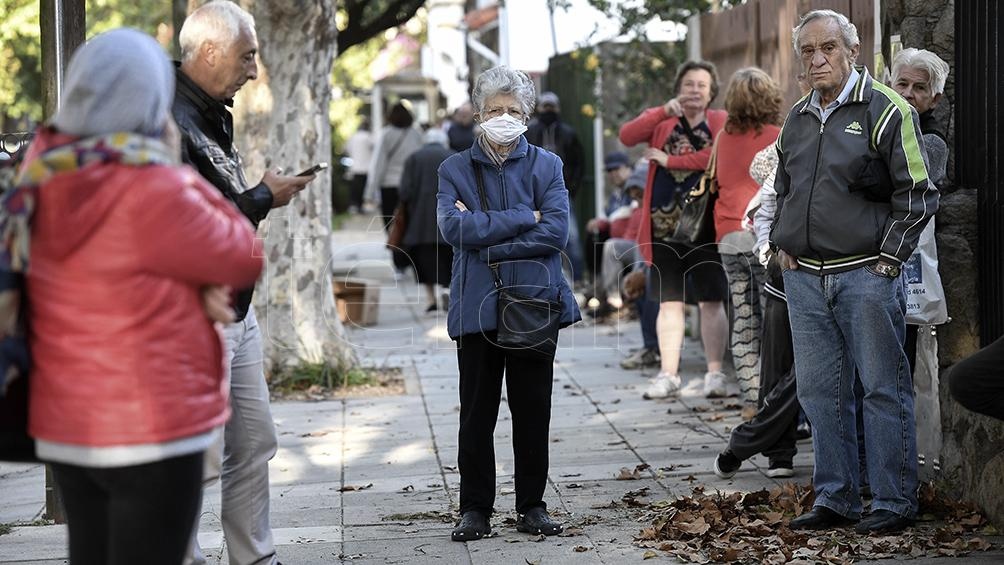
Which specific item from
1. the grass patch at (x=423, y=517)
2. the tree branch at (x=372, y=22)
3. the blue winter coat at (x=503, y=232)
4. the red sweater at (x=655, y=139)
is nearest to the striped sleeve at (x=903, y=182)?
the blue winter coat at (x=503, y=232)

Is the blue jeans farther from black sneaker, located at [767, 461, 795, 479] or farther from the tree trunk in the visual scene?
the tree trunk

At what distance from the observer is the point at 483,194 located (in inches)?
232

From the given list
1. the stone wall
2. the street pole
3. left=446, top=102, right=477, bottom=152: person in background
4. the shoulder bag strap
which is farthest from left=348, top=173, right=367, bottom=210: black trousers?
the shoulder bag strap

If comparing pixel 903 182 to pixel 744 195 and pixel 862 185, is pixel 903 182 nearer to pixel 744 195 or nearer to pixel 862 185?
pixel 862 185

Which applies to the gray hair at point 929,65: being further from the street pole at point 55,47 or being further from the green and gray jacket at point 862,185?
the street pole at point 55,47

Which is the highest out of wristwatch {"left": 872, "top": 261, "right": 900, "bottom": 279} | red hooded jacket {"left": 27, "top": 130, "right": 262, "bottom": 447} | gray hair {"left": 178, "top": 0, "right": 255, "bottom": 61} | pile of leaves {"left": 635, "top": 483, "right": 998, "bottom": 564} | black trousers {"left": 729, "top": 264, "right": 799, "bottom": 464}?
gray hair {"left": 178, "top": 0, "right": 255, "bottom": 61}

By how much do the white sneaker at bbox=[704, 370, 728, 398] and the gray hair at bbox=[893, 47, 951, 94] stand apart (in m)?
3.46

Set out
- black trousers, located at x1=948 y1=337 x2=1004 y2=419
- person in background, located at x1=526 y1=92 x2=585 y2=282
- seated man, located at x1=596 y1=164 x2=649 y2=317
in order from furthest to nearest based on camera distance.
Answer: person in background, located at x1=526 y1=92 x2=585 y2=282 < seated man, located at x1=596 y1=164 x2=649 y2=317 < black trousers, located at x1=948 y1=337 x2=1004 y2=419

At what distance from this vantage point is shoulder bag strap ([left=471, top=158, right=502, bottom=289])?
5810mm

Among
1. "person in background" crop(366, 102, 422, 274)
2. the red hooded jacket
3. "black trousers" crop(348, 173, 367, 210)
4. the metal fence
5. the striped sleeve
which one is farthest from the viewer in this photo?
"black trousers" crop(348, 173, 367, 210)

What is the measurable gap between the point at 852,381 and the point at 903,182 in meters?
0.96

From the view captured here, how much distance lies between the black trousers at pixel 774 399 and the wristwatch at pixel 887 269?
1.10 metres

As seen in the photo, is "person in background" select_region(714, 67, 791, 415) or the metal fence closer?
the metal fence

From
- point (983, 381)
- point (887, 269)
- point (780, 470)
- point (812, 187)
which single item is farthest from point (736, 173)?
point (983, 381)
